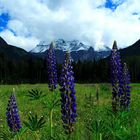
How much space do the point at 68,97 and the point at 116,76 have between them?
138 cm

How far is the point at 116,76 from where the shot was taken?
6.56m

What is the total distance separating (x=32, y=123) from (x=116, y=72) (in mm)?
1542

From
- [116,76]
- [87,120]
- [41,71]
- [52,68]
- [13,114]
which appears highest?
[41,71]

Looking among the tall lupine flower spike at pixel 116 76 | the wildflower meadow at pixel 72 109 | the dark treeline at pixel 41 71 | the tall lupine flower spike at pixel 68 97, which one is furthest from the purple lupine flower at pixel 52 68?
the dark treeline at pixel 41 71

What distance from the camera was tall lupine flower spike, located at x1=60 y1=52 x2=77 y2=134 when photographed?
5410 mm

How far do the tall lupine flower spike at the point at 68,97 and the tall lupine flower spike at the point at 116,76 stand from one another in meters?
1.19

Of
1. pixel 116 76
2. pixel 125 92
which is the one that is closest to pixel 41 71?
pixel 125 92

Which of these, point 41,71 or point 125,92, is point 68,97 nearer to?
point 125,92

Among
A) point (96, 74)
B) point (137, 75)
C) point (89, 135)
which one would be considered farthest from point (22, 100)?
point (137, 75)

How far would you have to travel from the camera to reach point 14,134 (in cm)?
630

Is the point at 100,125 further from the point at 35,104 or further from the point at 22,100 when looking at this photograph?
the point at 22,100

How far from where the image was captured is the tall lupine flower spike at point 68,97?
5410 mm

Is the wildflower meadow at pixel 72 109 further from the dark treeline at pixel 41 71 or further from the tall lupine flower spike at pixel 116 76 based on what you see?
the dark treeline at pixel 41 71

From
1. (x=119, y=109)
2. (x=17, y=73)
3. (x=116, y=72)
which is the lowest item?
(x=119, y=109)
